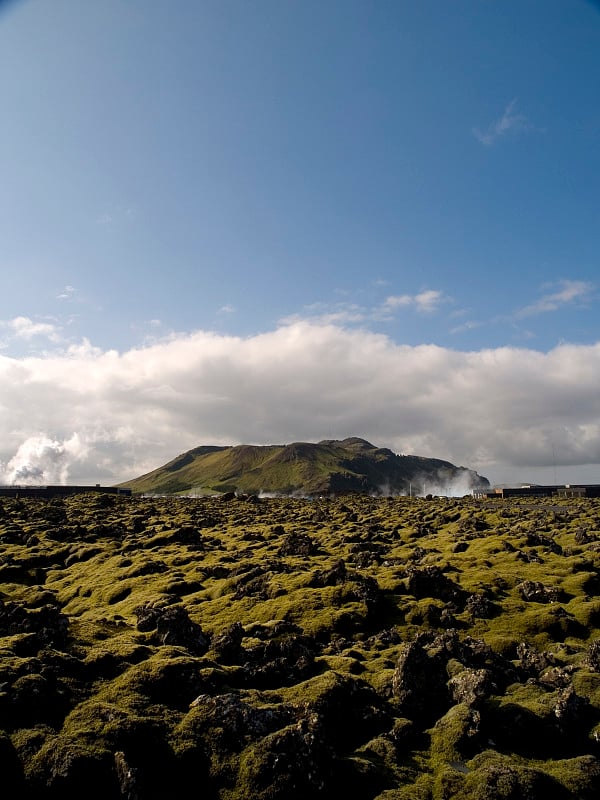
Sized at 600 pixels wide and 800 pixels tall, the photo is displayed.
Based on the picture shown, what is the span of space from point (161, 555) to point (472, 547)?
42.0 m

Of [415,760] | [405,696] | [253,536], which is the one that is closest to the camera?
[415,760]

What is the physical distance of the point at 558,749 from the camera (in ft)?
68.1

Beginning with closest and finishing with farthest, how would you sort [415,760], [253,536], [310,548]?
1. [415,760]
2. [310,548]
3. [253,536]

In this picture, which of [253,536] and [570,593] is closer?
[570,593]

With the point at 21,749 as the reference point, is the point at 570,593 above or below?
below

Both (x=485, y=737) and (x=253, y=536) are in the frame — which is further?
(x=253, y=536)

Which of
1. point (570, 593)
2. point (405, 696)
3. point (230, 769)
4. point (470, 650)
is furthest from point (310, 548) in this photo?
point (230, 769)

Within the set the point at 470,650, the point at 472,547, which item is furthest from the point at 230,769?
the point at 472,547

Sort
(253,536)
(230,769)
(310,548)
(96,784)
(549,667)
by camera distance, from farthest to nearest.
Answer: (253,536), (310,548), (549,667), (230,769), (96,784)

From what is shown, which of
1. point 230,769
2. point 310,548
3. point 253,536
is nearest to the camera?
point 230,769

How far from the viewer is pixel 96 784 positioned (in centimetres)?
1662

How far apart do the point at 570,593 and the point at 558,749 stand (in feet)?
97.3

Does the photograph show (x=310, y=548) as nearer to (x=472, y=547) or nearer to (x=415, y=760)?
(x=472, y=547)

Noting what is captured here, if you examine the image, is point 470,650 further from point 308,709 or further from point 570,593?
point 570,593
